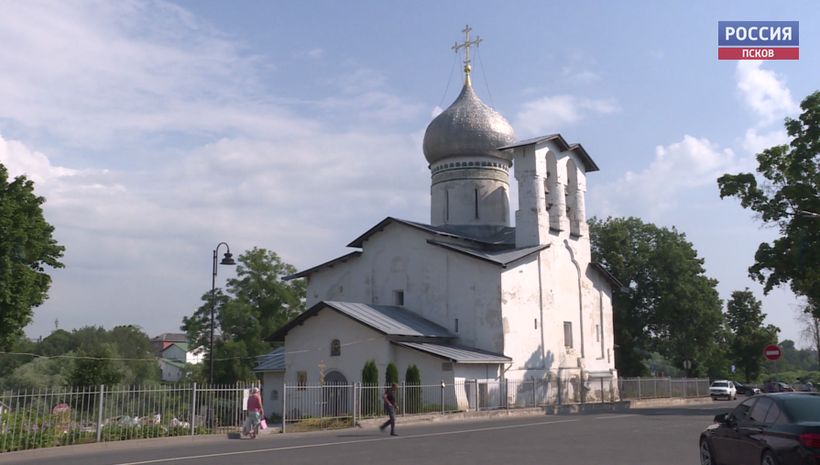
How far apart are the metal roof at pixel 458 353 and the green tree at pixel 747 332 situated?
47.5 m

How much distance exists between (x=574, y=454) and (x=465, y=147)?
27795 millimetres

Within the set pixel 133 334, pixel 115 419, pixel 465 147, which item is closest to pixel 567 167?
pixel 465 147

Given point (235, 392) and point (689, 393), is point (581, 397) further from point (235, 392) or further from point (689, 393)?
point (235, 392)

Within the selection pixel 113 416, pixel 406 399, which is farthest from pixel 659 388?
pixel 113 416

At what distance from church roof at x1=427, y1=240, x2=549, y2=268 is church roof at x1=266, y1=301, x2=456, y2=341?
3733 millimetres

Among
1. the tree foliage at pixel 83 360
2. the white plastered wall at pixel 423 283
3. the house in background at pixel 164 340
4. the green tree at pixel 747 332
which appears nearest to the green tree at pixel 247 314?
the tree foliage at pixel 83 360

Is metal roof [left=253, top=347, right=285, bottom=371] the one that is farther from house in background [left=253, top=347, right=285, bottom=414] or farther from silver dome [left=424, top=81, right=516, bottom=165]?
Answer: silver dome [left=424, top=81, right=516, bottom=165]

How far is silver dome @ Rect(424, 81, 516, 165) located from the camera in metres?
40.8

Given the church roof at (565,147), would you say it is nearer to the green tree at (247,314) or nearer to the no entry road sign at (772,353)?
the no entry road sign at (772,353)

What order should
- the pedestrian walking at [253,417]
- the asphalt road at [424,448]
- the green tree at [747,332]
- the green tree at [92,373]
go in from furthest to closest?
1. the green tree at [747,332]
2. the green tree at [92,373]
3. the pedestrian walking at [253,417]
4. the asphalt road at [424,448]

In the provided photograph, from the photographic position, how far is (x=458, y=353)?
30781 millimetres

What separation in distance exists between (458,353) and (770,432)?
2111 cm

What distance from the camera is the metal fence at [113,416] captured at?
16.2 meters

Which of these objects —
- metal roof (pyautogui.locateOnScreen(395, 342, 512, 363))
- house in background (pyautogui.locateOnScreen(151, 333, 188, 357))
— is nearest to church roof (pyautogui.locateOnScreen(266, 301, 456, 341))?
metal roof (pyautogui.locateOnScreen(395, 342, 512, 363))
